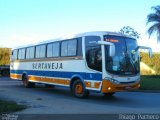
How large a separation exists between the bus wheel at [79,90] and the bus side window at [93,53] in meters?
1.27

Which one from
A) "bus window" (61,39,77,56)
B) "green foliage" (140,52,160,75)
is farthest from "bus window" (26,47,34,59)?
"green foliage" (140,52,160,75)

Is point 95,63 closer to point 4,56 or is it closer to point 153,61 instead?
point 4,56

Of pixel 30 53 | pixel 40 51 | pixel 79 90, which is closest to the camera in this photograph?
pixel 79 90

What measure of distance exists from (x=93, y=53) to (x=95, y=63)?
50 centimetres

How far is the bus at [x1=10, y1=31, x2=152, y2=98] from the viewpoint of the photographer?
17469 mm

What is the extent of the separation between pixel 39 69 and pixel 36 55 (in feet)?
3.92

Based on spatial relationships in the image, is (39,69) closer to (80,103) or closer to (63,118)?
(80,103)

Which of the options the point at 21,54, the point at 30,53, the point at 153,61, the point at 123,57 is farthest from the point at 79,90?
the point at 153,61

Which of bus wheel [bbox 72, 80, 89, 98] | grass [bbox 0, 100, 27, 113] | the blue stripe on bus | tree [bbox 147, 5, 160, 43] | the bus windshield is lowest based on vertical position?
grass [bbox 0, 100, 27, 113]

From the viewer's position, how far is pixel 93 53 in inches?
712

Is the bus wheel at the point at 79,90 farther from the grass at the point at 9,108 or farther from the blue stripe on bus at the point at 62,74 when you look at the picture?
the grass at the point at 9,108

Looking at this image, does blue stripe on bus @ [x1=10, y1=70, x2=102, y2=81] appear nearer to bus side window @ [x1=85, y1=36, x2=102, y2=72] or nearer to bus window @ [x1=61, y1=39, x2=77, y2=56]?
bus side window @ [x1=85, y1=36, x2=102, y2=72]

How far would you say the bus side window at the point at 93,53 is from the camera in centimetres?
1773

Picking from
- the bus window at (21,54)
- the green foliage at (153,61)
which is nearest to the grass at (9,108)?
the bus window at (21,54)
